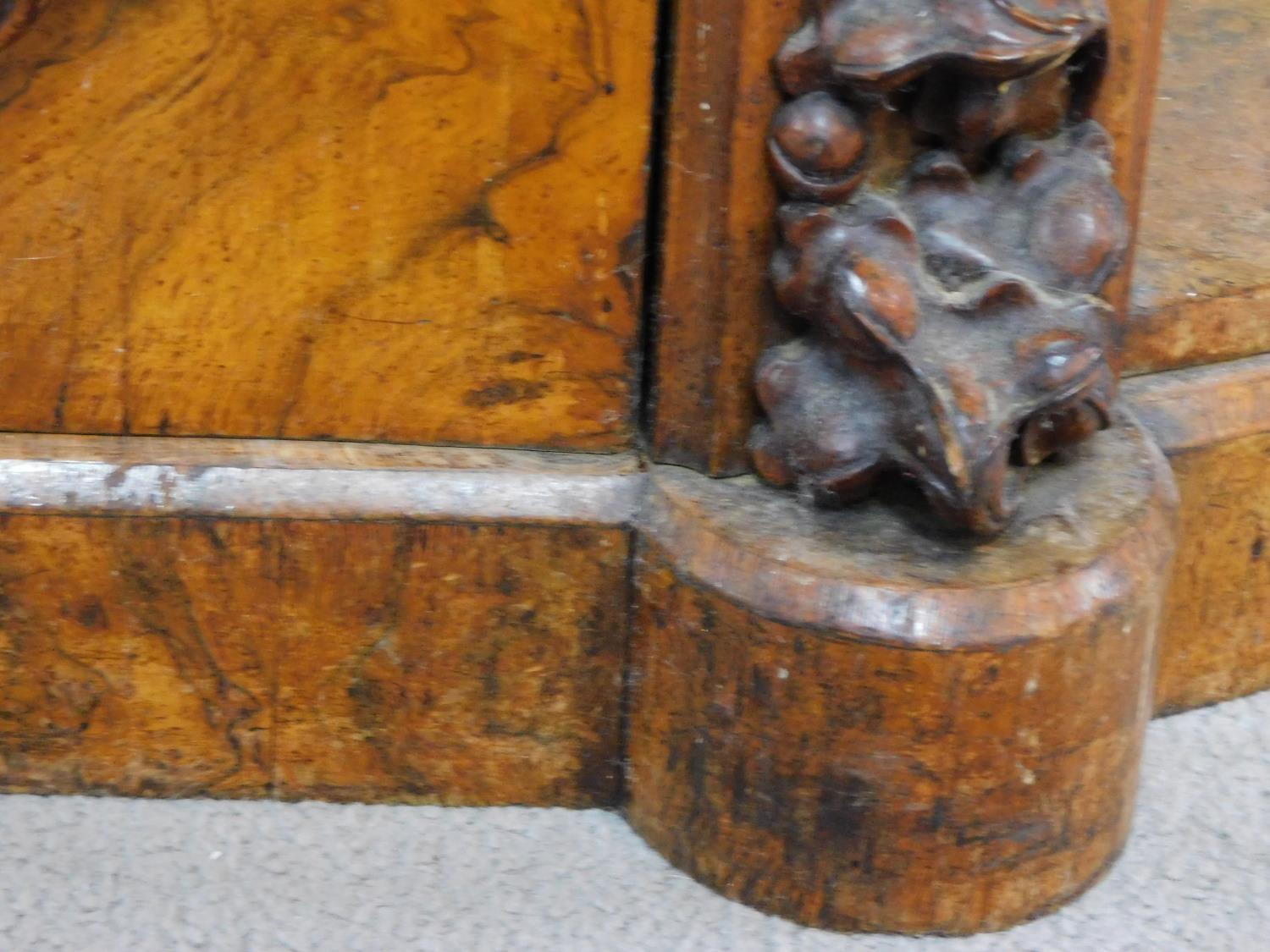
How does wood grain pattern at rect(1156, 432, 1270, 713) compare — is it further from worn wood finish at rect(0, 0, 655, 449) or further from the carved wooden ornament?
worn wood finish at rect(0, 0, 655, 449)

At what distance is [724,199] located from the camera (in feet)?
3.25

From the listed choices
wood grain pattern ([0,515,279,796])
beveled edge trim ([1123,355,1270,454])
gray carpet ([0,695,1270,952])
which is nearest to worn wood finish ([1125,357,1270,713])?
beveled edge trim ([1123,355,1270,454])

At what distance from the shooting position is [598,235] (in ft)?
3.37

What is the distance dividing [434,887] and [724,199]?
1.38 feet

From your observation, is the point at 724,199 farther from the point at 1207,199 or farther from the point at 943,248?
the point at 1207,199

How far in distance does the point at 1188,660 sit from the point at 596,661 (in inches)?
16.6

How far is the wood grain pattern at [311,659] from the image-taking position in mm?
1039

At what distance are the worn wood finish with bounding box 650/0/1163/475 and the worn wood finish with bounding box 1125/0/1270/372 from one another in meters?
0.15

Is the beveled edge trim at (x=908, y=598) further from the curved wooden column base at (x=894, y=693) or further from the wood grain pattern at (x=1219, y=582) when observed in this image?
the wood grain pattern at (x=1219, y=582)

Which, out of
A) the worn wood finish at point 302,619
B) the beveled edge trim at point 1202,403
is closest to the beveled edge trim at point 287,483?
the worn wood finish at point 302,619

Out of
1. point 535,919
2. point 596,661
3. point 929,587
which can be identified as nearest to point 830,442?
point 929,587

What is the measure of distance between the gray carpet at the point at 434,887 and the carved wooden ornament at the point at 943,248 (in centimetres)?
25

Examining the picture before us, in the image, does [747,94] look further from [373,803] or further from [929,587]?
[373,803]

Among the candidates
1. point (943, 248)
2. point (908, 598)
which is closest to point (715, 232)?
point (943, 248)
